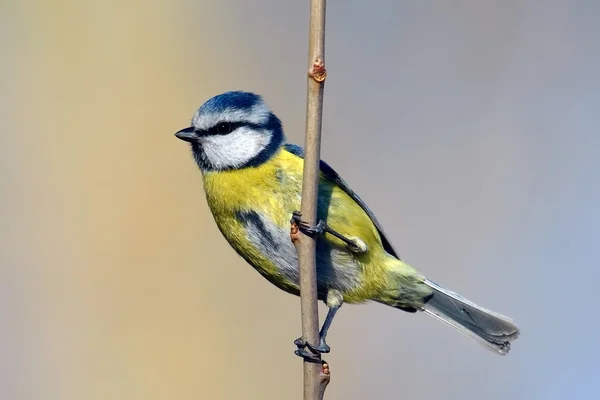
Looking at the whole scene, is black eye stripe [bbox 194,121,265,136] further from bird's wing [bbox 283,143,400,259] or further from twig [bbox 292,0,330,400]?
twig [bbox 292,0,330,400]

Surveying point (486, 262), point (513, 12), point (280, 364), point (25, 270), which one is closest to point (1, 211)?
point (25, 270)

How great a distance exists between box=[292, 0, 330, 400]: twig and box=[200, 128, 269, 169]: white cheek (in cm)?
68

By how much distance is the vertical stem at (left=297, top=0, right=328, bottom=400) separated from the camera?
1364 mm

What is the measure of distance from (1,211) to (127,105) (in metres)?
0.85

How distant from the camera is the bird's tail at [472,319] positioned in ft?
8.39

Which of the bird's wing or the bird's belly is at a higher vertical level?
the bird's wing

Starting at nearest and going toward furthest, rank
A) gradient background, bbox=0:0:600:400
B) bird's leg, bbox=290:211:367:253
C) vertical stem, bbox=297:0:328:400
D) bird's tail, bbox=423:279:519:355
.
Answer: vertical stem, bbox=297:0:328:400
bird's leg, bbox=290:211:367:253
bird's tail, bbox=423:279:519:355
gradient background, bbox=0:0:600:400

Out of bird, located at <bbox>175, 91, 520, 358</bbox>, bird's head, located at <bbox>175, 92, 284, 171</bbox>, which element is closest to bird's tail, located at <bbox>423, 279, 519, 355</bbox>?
bird, located at <bbox>175, 91, 520, 358</bbox>

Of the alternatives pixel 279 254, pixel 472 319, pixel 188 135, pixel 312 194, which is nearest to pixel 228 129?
pixel 188 135

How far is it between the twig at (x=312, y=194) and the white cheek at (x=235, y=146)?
680 mm

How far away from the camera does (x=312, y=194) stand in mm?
1508

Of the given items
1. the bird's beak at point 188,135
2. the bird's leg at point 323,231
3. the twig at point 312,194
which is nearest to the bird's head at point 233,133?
the bird's beak at point 188,135

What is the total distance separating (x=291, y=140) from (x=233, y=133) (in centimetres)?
151

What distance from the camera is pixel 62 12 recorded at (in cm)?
395
